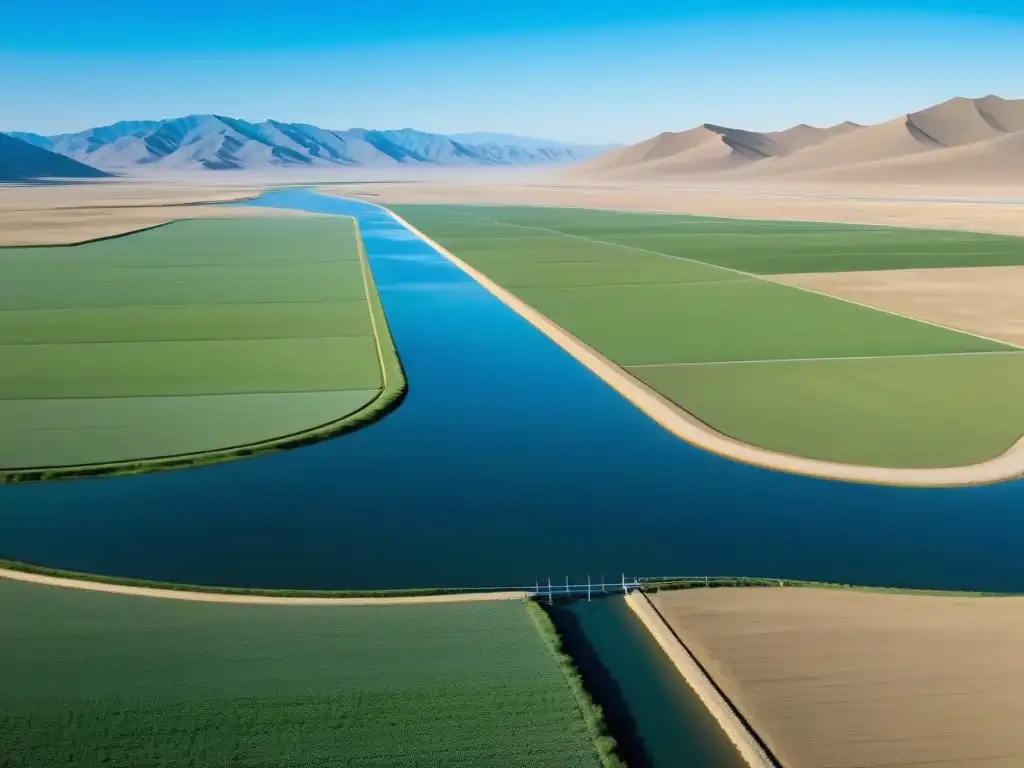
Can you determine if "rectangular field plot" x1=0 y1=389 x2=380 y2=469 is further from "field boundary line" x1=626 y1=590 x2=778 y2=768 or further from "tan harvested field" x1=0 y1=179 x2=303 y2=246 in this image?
"tan harvested field" x1=0 y1=179 x2=303 y2=246

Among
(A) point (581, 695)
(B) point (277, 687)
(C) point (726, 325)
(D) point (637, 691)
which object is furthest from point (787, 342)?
(B) point (277, 687)

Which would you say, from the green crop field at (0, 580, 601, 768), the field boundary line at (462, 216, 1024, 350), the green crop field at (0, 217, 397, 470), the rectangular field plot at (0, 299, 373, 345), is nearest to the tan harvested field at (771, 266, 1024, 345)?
the field boundary line at (462, 216, 1024, 350)

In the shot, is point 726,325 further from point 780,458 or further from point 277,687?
point 277,687

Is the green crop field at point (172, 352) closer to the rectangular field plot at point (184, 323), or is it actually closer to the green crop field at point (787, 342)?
the rectangular field plot at point (184, 323)

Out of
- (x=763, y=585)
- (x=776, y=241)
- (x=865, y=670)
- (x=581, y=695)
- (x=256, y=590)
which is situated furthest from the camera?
(x=776, y=241)

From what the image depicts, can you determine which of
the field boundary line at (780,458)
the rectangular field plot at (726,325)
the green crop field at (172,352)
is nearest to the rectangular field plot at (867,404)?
the field boundary line at (780,458)

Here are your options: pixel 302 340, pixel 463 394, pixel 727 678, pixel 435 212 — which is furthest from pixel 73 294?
pixel 435 212
